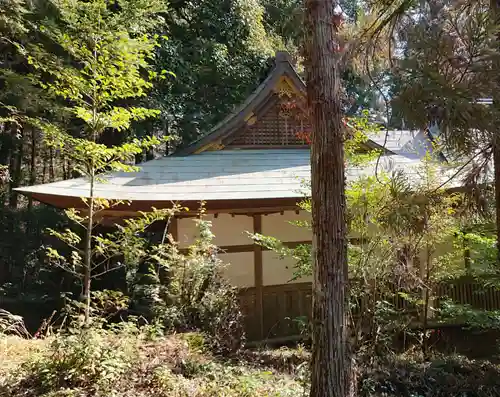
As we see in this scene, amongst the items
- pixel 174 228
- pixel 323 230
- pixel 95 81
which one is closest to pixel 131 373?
pixel 323 230

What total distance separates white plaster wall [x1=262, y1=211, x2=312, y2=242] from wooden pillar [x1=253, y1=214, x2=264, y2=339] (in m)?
0.40

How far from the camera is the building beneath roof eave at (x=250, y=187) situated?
258 inches

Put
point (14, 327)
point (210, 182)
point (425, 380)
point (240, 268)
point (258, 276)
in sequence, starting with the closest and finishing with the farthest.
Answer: point (425, 380) → point (14, 327) → point (258, 276) → point (210, 182) → point (240, 268)

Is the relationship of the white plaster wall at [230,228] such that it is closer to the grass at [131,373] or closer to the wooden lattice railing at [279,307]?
the wooden lattice railing at [279,307]

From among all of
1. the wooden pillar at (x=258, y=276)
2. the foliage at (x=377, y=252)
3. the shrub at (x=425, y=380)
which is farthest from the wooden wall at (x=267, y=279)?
the shrub at (x=425, y=380)

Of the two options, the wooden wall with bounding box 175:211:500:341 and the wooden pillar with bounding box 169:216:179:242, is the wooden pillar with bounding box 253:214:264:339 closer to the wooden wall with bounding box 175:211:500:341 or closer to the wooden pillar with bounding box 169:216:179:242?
the wooden wall with bounding box 175:211:500:341

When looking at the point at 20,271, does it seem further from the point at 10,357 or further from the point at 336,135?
the point at 336,135

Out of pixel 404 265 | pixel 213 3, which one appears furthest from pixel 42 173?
pixel 404 265

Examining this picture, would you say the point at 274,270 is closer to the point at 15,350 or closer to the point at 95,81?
the point at 15,350

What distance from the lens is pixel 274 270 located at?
7566 millimetres

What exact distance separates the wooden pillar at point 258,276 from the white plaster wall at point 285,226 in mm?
401

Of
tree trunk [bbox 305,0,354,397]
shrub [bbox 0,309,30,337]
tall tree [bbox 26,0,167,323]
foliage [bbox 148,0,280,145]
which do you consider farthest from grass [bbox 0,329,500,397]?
foliage [bbox 148,0,280,145]

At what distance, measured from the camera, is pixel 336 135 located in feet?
11.4

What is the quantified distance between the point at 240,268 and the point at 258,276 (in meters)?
0.42
